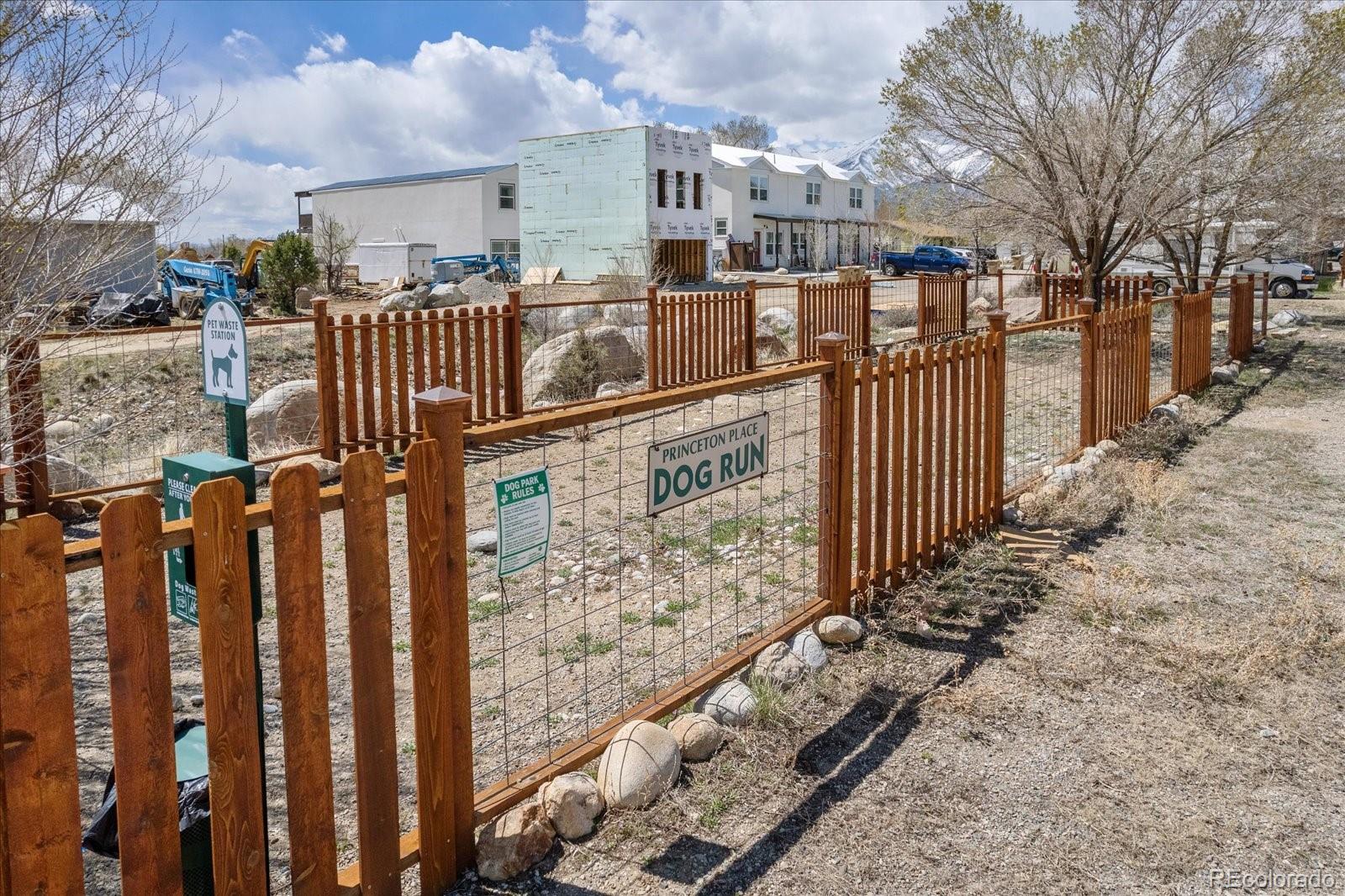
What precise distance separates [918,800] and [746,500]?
4373 mm

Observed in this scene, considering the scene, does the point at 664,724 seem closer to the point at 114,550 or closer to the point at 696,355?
the point at 114,550

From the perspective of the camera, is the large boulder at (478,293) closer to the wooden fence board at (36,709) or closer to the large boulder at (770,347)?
the large boulder at (770,347)

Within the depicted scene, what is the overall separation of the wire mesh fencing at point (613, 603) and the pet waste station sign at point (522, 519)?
16 cm

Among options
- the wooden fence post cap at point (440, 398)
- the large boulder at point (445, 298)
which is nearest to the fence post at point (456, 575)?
the wooden fence post cap at point (440, 398)

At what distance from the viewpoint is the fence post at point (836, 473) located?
4980mm

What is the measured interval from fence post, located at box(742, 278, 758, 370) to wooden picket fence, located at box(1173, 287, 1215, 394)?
513cm

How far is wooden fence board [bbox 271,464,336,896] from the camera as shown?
102 inches

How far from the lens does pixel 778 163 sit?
204ft

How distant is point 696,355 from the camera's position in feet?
44.7

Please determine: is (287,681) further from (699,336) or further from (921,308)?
(921,308)

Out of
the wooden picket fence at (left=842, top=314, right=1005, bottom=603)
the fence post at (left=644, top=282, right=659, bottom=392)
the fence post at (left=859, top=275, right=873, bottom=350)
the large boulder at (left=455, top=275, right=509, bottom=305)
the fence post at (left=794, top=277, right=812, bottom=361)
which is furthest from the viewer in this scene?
the large boulder at (left=455, top=275, right=509, bottom=305)

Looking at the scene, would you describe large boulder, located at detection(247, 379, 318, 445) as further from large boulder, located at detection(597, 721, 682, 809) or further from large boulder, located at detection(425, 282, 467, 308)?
large boulder, located at detection(425, 282, 467, 308)

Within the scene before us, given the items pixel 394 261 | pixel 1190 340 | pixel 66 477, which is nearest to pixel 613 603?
pixel 66 477

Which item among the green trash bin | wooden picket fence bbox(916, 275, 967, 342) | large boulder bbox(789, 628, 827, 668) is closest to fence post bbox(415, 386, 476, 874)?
the green trash bin
